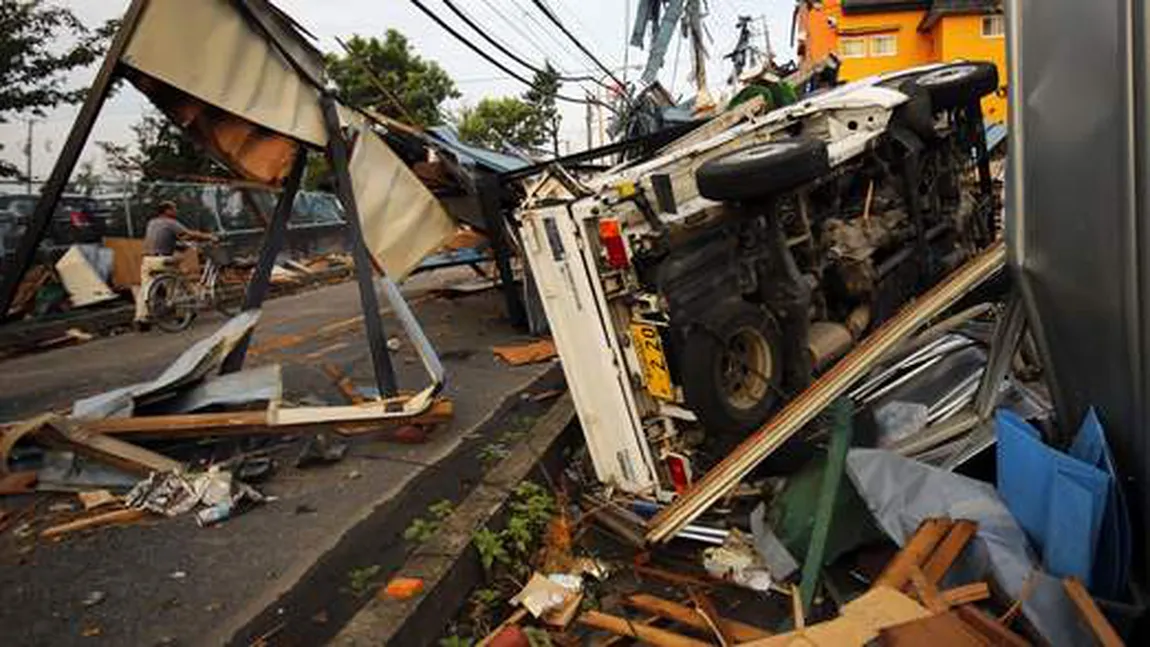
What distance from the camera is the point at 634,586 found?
10.8ft

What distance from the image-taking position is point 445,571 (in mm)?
3098

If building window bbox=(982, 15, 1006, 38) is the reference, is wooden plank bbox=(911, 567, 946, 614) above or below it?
above

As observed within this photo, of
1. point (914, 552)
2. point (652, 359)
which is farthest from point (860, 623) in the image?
point (652, 359)

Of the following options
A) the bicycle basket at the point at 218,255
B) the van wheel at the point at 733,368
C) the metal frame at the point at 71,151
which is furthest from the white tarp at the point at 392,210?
the bicycle basket at the point at 218,255

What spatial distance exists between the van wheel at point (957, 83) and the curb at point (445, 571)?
3461 mm

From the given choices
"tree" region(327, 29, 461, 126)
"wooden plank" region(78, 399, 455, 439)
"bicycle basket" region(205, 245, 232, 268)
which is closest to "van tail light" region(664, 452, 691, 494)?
"wooden plank" region(78, 399, 455, 439)

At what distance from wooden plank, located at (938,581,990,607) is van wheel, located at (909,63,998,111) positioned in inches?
144

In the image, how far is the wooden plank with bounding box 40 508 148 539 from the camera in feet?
11.9

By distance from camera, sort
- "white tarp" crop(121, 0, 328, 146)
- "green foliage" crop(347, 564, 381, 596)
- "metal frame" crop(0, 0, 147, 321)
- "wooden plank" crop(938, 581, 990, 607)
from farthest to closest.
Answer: "white tarp" crop(121, 0, 328, 146)
"metal frame" crop(0, 0, 147, 321)
"green foliage" crop(347, 564, 381, 596)
"wooden plank" crop(938, 581, 990, 607)

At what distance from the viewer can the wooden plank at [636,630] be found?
2646 mm

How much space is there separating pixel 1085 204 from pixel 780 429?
4.81 ft

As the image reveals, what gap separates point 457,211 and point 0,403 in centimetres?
428

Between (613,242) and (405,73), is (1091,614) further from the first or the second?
(405,73)

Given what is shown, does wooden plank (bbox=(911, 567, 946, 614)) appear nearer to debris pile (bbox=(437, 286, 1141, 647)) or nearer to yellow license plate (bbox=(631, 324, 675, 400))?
debris pile (bbox=(437, 286, 1141, 647))
